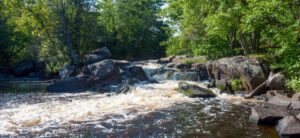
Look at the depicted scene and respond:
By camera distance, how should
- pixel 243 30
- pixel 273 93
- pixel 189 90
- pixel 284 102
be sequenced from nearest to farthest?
1. pixel 284 102
2. pixel 273 93
3. pixel 189 90
4. pixel 243 30

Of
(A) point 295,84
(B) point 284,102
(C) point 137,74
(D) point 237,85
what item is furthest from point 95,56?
(B) point 284,102

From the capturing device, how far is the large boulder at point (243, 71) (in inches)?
826

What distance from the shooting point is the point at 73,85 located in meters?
26.4

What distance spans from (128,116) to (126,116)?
90 millimetres

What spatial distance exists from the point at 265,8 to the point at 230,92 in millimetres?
5534

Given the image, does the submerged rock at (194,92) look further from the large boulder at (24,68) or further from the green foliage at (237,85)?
the large boulder at (24,68)

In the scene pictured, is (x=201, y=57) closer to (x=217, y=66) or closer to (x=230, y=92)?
(x=217, y=66)

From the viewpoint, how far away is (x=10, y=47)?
45875mm

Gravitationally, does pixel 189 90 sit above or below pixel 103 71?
below

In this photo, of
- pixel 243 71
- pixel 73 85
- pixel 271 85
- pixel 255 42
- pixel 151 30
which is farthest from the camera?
pixel 151 30

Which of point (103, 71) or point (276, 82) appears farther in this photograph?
point (103, 71)

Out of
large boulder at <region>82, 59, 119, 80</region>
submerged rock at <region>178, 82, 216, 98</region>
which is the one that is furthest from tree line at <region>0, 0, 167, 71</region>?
submerged rock at <region>178, 82, 216, 98</region>

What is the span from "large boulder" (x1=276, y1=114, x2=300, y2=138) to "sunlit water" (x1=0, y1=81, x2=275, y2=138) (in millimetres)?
411

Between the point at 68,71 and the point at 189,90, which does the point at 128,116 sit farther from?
the point at 68,71
